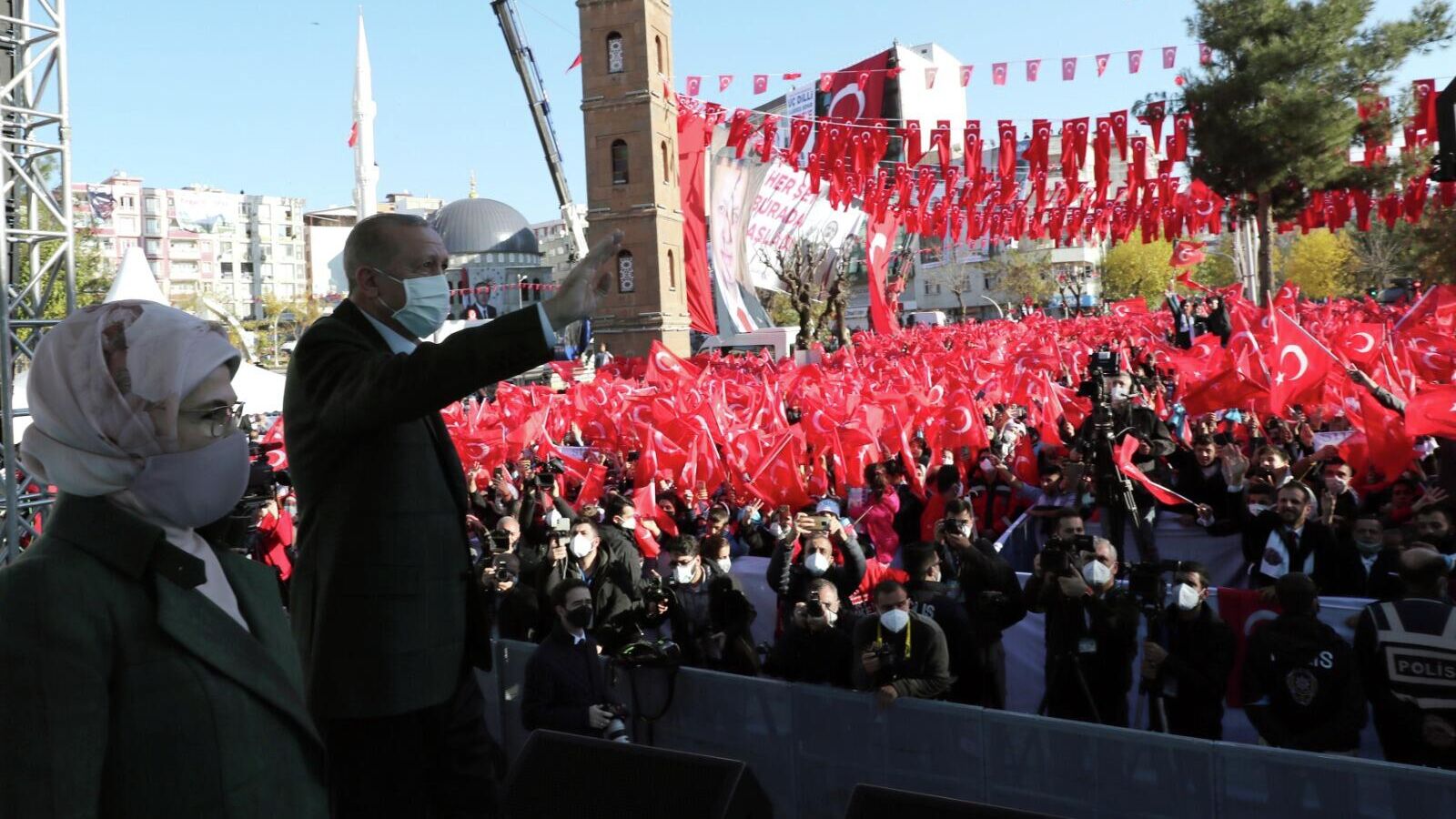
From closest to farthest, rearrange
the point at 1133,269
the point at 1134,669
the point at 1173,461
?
1. the point at 1134,669
2. the point at 1173,461
3. the point at 1133,269

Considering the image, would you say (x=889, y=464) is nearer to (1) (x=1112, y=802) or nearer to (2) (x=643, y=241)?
(1) (x=1112, y=802)

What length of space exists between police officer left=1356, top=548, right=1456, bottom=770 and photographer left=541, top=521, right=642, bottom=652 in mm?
3415

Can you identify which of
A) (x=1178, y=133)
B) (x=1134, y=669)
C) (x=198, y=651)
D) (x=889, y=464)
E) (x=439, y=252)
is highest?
(x=1178, y=133)

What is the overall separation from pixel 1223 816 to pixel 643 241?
117 feet

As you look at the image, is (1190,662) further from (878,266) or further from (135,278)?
(878,266)

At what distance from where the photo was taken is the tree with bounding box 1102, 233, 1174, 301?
78438 mm

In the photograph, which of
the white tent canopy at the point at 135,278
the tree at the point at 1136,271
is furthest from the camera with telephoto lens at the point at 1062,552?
the tree at the point at 1136,271

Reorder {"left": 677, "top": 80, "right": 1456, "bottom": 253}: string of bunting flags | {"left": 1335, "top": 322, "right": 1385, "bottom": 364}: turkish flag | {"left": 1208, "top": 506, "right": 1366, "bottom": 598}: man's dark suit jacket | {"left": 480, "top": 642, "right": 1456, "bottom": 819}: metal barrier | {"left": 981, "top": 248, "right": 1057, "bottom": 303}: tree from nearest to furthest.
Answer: {"left": 480, "top": 642, "right": 1456, "bottom": 819}: metal barrier, {"left": 1208, "top": 506, "right": 1366, "bottom": 598}: man's dark suit jacket, {"left": 1335, "top": 322, "right": 1385, "bottom": 364}: turkish flag, {"left": 677, "top": 80, "right": 1456, "bottom": 253}: string of bunting flags, {"left": 981, "top": 248, "right": 1057, "bottom": 303}: tree

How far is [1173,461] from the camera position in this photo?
9.61 m


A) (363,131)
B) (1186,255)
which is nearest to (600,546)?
(1186,255)

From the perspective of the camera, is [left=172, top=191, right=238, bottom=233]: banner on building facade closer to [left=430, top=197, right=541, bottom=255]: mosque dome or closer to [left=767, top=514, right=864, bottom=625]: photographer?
[left=430, top=197, right=541, bottom=255]: mosque dome

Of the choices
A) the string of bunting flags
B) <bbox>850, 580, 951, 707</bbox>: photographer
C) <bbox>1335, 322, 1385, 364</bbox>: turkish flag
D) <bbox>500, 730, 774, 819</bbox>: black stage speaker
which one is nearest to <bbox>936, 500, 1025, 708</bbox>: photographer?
<bbox>850, 580, 951, 707</bbox>: photographer

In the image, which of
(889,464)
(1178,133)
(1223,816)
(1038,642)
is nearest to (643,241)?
(1178,133)

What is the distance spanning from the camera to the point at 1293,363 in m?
10.6
